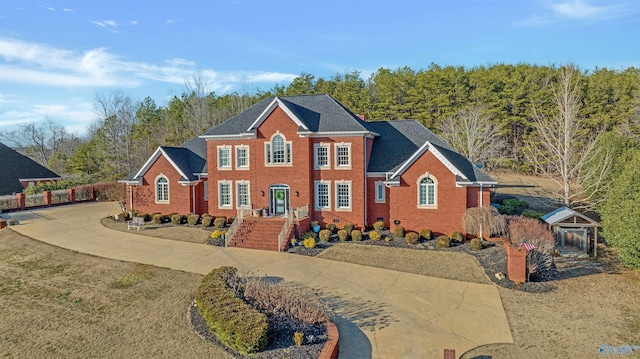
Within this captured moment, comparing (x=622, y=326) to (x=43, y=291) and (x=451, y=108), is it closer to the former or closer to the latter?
(x=43, y=291)

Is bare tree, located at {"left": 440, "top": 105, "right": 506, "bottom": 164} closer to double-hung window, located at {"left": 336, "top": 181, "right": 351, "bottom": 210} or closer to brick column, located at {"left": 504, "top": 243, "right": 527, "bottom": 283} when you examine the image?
double-hung window, located at {"left": 336, "top": 181, "right": 351, "bottom": 210}

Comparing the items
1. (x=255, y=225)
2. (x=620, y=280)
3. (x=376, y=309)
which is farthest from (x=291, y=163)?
(x=620, y=280)

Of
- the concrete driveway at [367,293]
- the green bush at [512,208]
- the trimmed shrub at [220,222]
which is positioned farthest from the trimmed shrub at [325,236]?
the green bush at [512,208]

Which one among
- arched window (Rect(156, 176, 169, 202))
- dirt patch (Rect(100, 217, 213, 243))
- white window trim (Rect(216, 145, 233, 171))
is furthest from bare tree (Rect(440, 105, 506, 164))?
arched window (Rect(156, 176, 169, 202))

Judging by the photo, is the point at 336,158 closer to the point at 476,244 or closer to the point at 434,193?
the point at 434,193

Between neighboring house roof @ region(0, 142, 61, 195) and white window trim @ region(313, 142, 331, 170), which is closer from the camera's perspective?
white window trim @ region(313, 142, 331, 170)

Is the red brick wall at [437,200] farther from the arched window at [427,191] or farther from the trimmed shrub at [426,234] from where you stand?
the trimmed shrub at [426,234]

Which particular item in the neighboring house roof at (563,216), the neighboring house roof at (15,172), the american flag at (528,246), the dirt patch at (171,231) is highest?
the neighboring house roof at (15,172)
